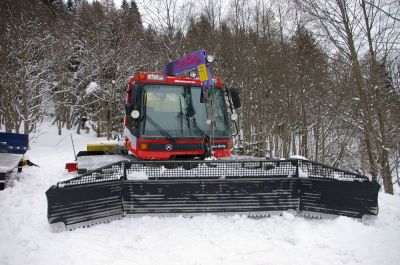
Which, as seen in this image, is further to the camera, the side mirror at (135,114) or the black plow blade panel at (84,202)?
the side mirror at (135,114)

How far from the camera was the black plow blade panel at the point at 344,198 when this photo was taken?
17.2 ft

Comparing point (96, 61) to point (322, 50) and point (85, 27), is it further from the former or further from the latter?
point (322, 50)

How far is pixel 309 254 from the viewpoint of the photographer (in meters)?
4.15

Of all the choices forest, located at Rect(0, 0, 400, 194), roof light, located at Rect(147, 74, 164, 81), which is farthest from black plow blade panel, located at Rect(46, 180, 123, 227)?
forest, located at Rect(0, 0, 400, 194)

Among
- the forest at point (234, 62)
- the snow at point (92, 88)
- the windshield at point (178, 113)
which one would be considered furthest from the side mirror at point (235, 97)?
the snow at point (92, 88)

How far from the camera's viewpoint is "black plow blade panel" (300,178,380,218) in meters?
5.24

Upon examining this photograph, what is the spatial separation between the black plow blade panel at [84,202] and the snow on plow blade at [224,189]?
14mm

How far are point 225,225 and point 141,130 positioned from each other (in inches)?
89.6

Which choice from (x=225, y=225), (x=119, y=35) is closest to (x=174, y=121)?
(x=225, y=225)

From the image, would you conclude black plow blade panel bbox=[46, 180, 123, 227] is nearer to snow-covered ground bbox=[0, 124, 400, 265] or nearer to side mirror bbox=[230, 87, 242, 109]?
snow-covered ground bbox=[0, 124, 400, 265]

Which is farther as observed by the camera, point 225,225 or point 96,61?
point 96,61

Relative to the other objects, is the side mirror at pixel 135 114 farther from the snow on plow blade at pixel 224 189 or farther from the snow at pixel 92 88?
the snow at pixel 92 88

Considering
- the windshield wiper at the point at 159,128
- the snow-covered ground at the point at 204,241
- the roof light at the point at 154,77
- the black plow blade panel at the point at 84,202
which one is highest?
the roof light at the point at 154,77

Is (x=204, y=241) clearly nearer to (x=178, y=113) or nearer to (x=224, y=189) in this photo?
(x=224, y=189)
